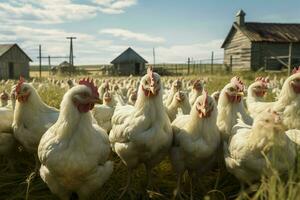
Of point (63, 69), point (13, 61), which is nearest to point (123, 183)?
point (13, 61)

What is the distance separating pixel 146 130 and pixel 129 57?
41472mm

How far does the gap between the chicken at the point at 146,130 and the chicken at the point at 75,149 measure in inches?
24.1

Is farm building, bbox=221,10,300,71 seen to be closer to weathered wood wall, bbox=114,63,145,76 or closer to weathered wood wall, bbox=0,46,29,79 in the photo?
weathered wood wall, bbox=114,63,145,76

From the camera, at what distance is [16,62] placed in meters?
39.3

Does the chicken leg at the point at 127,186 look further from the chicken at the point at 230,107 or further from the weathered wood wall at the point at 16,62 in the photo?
the weathered wood wall at the point at 16,62

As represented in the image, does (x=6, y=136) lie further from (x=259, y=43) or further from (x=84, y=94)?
(x=259, y=43)

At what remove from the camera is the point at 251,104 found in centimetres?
625

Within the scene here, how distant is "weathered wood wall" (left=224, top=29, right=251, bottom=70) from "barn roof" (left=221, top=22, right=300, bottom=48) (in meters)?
0.45

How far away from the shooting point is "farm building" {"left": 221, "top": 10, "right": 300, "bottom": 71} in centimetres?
2936

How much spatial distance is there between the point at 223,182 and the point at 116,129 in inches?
56.7

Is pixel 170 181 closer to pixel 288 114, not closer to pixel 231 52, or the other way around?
pixel 288 114

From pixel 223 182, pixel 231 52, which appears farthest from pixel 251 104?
pixel 231 52

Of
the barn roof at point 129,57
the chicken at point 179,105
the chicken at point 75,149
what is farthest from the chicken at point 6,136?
the barn roof at point 129,57

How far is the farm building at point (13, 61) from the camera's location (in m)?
37.8
